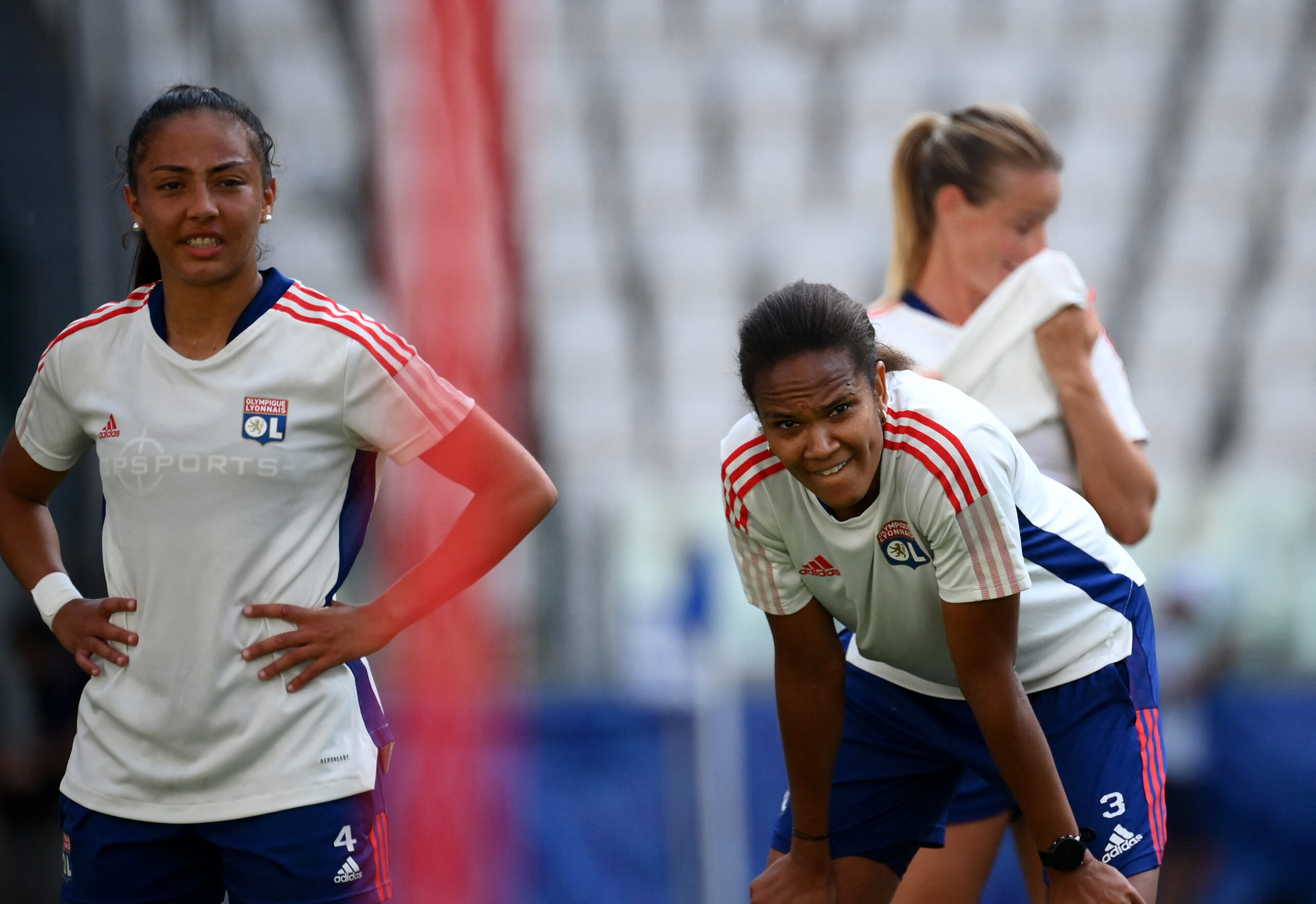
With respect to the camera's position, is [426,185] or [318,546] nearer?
[318,546]

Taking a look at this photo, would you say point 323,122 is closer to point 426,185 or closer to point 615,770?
point 426,185

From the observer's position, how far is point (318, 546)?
57.9 inches

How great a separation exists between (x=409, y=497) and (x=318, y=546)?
272 cm

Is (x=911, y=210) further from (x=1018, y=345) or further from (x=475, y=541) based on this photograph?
(x=475, y=541)

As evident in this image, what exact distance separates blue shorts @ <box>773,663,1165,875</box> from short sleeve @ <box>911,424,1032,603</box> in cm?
29

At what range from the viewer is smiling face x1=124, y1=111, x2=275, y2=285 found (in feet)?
4.86

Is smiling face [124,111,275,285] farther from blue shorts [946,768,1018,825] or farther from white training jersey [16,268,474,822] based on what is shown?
blue shorts [946,768,1018,825]

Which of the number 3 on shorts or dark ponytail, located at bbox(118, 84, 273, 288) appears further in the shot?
the number 3 on shorts

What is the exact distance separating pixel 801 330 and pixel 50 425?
3.11 ft

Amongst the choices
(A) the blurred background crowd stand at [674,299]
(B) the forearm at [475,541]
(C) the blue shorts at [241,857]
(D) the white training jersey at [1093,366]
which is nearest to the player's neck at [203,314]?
(B) the forearm at [475,541]

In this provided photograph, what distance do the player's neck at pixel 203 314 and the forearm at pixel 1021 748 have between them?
3.17 ft

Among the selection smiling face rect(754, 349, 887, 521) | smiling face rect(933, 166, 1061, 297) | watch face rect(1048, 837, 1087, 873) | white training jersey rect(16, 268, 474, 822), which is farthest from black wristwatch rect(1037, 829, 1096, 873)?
smiling face rect(933, 166, 1061, 297)

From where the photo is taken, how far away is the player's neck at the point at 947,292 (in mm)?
2102

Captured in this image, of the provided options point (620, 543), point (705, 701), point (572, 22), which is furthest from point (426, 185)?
point (705, 701)
